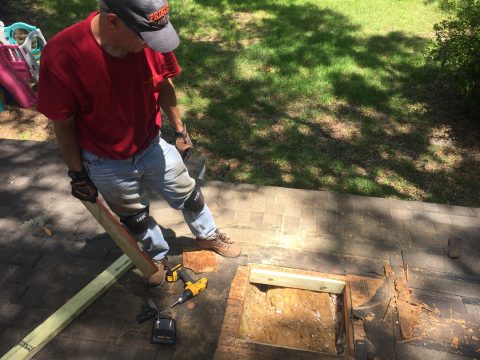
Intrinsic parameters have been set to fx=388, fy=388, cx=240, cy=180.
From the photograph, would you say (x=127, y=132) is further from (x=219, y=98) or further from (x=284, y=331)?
(x=219, y=98)

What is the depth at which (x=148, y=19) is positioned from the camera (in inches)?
74.7

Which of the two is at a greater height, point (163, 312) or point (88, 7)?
point (88, 7)

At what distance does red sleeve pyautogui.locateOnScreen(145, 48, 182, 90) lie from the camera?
7.97 ft

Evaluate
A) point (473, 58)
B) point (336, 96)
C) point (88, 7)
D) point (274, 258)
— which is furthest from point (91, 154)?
point (88, 7)

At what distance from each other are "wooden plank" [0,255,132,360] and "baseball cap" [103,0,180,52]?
1.96 meters

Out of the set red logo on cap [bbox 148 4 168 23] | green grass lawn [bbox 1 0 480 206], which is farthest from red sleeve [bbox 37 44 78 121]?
green grass lawn [bbox 1 0 480 206]

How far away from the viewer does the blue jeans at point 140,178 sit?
2504mm

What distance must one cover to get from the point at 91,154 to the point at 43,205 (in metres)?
1.93

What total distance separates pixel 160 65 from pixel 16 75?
4.27 metres

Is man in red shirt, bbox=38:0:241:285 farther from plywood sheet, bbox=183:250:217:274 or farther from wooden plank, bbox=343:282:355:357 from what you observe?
wooden plank, bbox=343:282:355:357

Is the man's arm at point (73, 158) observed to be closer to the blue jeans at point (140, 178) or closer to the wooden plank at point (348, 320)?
the blue jeans at point (140, 178)

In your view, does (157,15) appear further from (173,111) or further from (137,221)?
(137,221)

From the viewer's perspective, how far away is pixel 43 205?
3984mm

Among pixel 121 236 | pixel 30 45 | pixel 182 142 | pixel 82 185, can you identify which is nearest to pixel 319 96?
pixel 182 142
